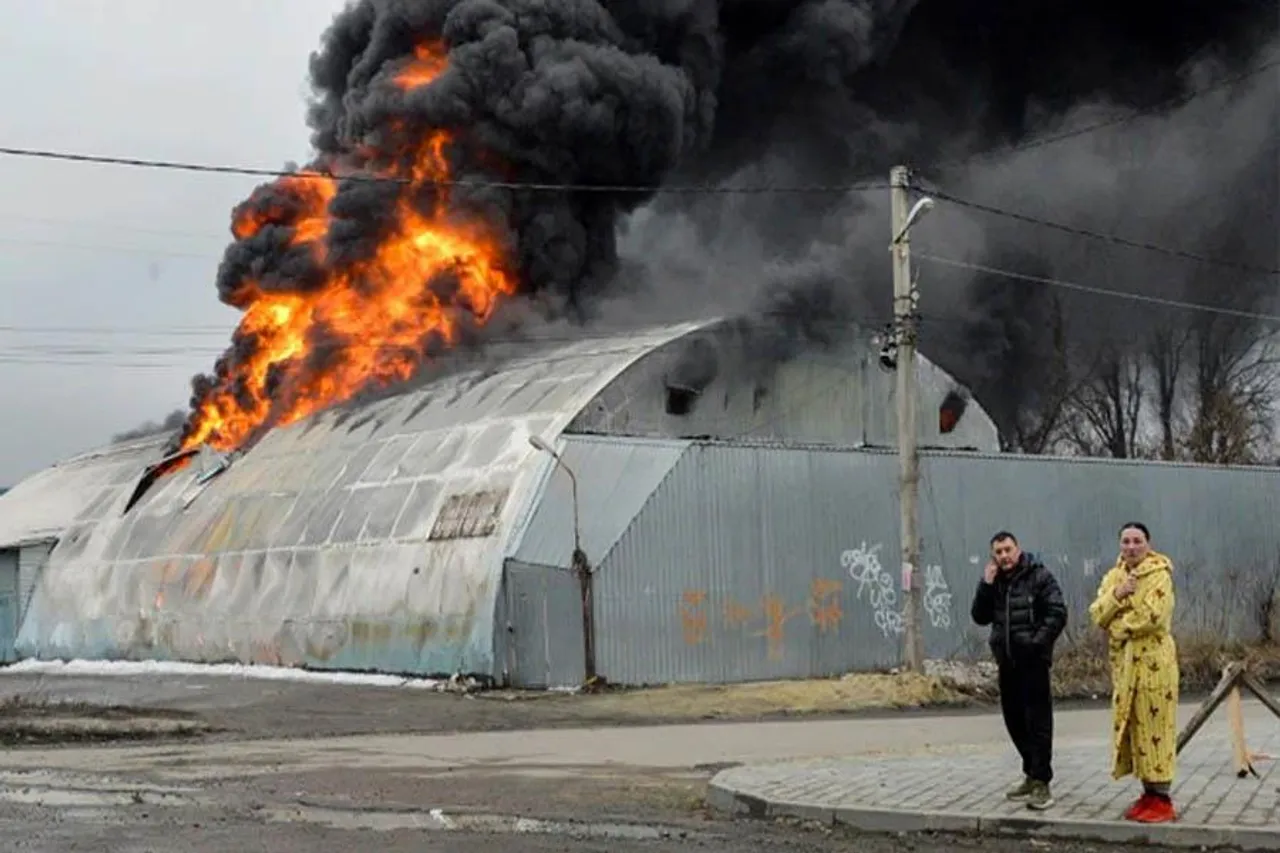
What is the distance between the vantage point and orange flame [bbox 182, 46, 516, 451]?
112ft

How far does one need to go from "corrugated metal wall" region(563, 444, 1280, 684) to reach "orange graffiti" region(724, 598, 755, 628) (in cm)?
2

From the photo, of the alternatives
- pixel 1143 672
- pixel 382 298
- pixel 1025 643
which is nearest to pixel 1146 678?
pixel 1143 672

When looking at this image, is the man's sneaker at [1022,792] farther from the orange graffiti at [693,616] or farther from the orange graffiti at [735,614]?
the orange graffiti at [735,614]

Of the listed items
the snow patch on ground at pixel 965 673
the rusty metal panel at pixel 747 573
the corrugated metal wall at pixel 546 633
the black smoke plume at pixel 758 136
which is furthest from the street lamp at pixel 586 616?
the black smoke plume at pixel 758 136

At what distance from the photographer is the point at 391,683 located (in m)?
25.0

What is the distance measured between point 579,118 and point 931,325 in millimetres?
10588

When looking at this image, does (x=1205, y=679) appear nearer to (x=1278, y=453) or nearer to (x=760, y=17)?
(x=760, y=17)

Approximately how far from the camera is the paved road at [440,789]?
8.82 m

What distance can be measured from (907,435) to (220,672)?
13.6 meters

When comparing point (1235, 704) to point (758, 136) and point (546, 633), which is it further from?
point (758, 136)

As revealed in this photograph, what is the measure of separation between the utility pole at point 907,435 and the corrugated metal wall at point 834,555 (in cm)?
383

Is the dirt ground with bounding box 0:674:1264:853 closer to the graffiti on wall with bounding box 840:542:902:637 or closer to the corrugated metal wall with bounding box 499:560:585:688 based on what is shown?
the corrugated metal wall with bounding box 499:560:585:688

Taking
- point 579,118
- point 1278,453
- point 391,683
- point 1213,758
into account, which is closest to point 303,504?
point 391,683

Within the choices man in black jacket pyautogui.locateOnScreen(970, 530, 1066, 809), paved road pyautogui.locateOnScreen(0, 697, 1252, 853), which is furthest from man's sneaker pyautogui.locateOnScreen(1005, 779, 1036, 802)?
paved road pyautogui.locateOnScreen(0, 697, 1252, 853)
